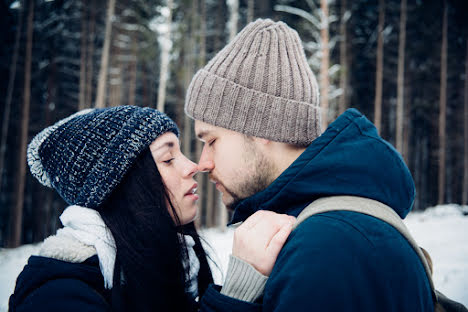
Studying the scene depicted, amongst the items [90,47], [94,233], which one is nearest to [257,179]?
[94,233]

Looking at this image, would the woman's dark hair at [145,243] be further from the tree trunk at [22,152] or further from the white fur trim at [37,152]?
the tree trunk at [22,152]

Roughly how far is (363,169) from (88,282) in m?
1.59

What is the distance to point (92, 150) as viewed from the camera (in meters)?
1.98

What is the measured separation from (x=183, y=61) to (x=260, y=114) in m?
Result: 16.4

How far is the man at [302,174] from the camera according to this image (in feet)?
3.44

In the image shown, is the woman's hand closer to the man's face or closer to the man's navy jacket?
the man's navy jacket

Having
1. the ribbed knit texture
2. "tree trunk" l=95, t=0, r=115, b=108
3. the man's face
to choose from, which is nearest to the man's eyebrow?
the man's face

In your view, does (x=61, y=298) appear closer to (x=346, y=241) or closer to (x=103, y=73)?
(x=346, y=241)

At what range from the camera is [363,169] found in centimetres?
135

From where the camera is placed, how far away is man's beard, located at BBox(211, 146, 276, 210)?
6.67 ft

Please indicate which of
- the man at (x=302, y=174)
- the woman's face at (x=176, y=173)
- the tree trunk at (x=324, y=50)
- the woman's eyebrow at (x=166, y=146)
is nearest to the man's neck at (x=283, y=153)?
the man at (x=302, y=174)

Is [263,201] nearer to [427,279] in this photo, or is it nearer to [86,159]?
[427,279]

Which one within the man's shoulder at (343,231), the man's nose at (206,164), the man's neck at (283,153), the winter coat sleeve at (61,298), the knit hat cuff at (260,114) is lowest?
the winter coat sleeve at (61,298)

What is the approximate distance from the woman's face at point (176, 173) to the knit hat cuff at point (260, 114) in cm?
38
